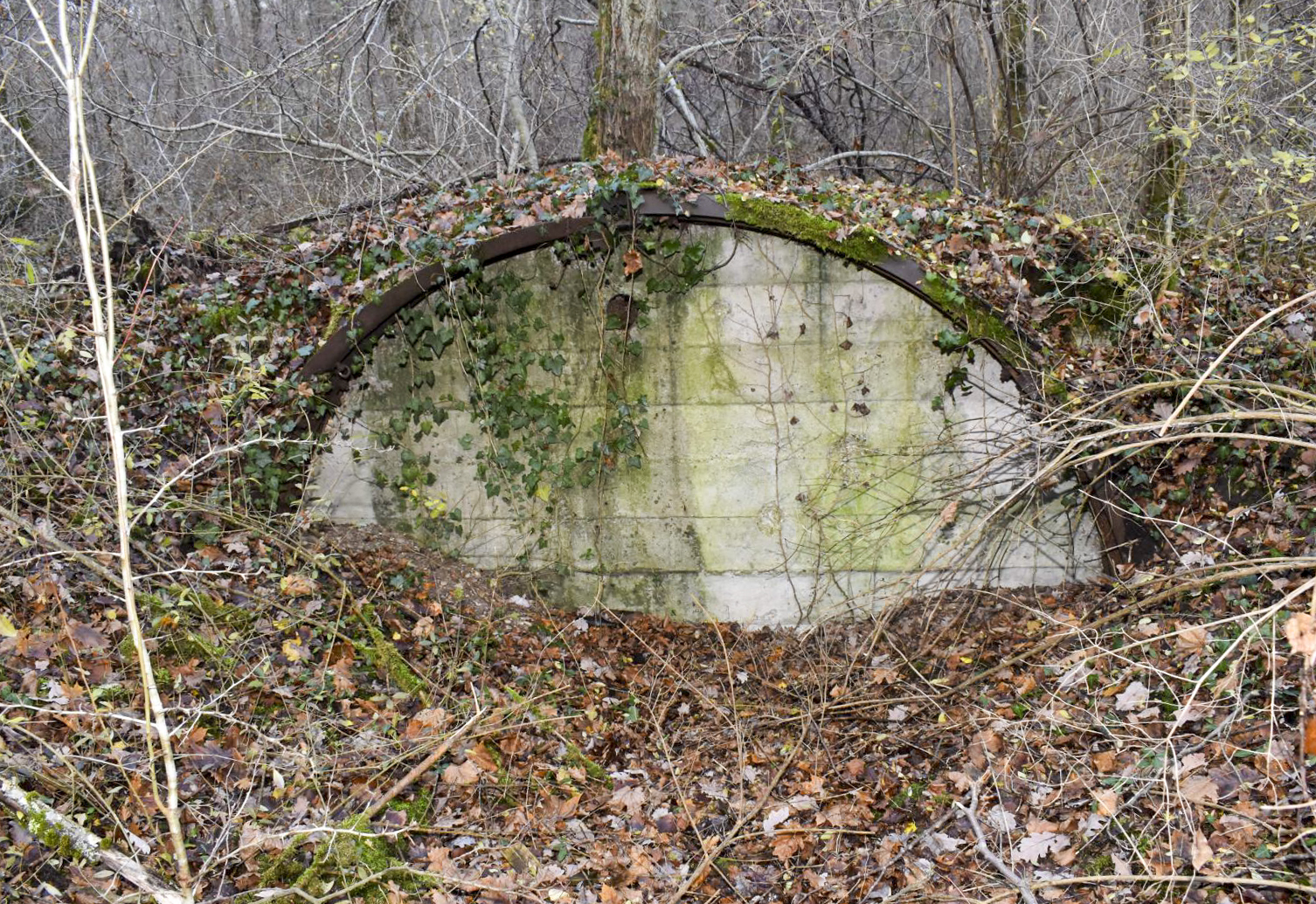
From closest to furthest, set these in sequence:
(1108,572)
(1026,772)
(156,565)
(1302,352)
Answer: (1026,772), (156,565), (1302,352), (1108,572)

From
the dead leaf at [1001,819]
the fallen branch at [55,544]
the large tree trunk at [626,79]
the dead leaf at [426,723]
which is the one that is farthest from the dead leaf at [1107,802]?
the large tree trunk at [626,79]

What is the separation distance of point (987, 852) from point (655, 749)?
2061mm

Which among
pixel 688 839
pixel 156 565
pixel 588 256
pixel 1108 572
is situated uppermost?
pixel 588 256

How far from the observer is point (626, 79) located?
771 cm

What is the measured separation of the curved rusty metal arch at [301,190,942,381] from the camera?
589cm

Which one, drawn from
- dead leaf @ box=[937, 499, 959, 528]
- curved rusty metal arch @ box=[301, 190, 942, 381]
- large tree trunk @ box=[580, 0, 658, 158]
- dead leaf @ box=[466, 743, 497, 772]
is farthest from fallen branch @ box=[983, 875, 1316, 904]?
large tree trunk @ box=[580, 0, 658, 158]

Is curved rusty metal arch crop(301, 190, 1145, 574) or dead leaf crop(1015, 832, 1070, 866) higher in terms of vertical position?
curved rusty metal arch crop(301, 190, 1145, 574)

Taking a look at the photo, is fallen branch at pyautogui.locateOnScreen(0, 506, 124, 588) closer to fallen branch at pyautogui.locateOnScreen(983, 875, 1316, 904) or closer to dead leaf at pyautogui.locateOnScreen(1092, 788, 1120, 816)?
fallen branch at pyautogui.locateOnScreen(983, 875, 1316, 904)

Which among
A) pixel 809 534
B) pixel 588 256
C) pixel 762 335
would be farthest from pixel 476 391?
pixel 809 534

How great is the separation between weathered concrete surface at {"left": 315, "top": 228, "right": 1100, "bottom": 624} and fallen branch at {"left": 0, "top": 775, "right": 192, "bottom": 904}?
10.3ft

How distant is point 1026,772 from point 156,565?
511 cm

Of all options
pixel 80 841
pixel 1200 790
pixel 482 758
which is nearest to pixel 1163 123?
pixel 1200 790

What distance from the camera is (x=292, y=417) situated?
6090 mm

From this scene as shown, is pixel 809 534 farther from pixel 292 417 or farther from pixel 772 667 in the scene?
pixel 292 417
